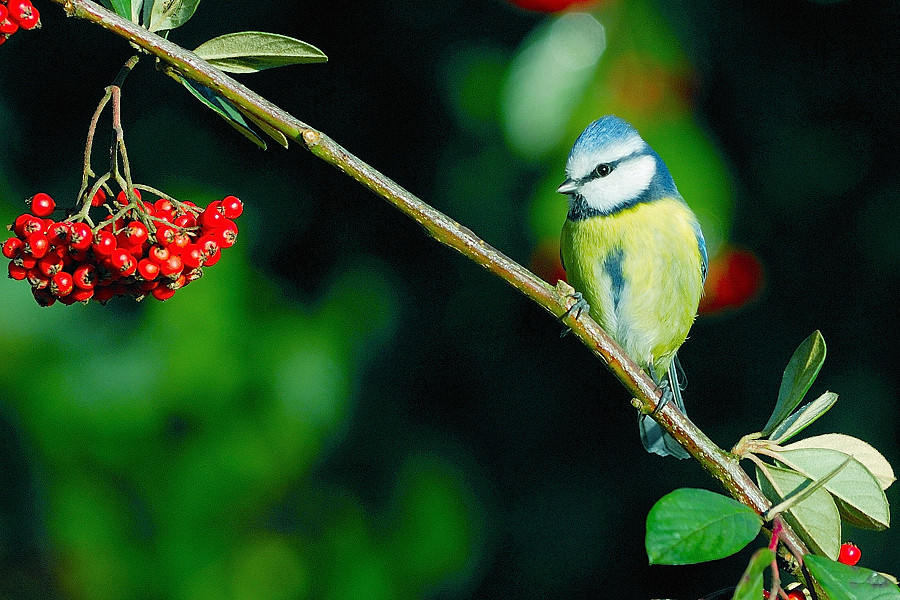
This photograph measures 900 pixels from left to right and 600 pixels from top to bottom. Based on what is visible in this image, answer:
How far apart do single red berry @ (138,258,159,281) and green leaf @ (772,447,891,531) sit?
0.70 m

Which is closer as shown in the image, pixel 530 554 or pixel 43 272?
pixel 43 272

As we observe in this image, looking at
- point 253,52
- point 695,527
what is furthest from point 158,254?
point 695,527

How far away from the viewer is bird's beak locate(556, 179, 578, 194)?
1728 mm

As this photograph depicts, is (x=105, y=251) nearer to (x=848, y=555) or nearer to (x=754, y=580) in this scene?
(x=754, y=580)

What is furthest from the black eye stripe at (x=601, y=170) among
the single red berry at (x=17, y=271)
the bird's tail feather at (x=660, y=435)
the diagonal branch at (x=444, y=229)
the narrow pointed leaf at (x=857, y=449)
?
the single red berry at (x=17, y=271)

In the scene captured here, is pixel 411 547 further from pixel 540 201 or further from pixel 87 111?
pixel 87 111

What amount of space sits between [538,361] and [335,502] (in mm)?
699

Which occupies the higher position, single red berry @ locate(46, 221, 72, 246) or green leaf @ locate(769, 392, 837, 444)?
single red berry @ locate(46, 221, 72, 246)

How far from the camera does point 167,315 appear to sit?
2234 millimetres

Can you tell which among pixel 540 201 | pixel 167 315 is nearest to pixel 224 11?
pixel 167 315

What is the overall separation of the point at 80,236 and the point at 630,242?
1.07 meters

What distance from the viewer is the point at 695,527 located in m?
0.73

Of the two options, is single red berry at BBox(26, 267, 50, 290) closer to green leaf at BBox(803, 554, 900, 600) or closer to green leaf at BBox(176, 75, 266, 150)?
green leaf at BBox(176, 75, 266, 150)

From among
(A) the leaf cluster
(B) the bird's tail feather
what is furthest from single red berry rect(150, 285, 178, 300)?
(B) the bird's tail feather
